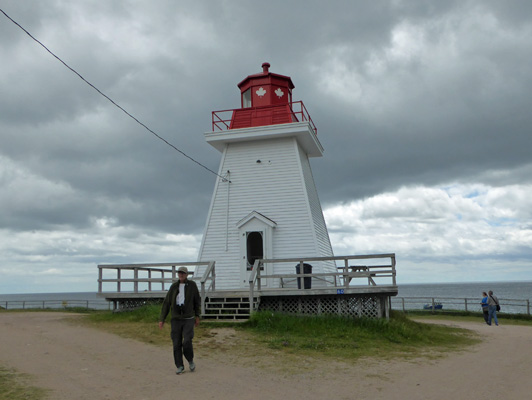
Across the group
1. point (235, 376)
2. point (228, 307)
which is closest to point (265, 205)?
point (228, 307)

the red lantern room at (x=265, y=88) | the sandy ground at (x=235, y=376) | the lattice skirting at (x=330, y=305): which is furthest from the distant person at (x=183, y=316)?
the red lantern room at (x=265, y=88)

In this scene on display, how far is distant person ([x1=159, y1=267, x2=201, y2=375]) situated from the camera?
795 centimetres

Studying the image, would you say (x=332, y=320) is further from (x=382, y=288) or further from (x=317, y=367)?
(x=317, y=367)

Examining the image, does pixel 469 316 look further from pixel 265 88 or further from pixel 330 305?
pixel 265 88

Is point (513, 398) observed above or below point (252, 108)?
below

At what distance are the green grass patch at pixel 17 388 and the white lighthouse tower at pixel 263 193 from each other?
9.77 metres

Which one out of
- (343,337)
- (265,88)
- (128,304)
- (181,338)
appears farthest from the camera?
(265,88)

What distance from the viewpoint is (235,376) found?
775 cm

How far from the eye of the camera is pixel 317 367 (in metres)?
8.53

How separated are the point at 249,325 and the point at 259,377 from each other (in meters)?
4.71

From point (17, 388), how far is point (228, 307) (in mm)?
7954

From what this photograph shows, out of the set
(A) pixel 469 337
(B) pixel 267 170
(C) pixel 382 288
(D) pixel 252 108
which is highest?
(D) pixel 252 108

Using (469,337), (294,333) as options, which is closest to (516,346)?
(469,337)

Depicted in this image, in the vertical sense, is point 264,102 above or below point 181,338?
above
